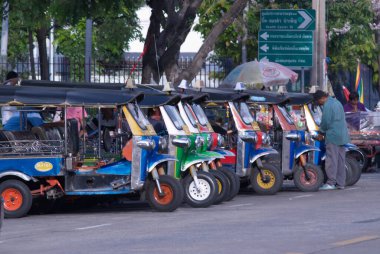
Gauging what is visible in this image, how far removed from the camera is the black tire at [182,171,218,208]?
1602 cm

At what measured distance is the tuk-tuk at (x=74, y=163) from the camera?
15.2 metres

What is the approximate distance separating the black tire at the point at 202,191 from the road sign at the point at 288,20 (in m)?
9.53

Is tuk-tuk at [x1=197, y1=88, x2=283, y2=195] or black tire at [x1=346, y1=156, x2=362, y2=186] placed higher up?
tuk-tuk at [x1=197, y1=88, x2=283, y2=195]

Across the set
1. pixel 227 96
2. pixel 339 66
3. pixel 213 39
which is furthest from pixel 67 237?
pixel 339 66

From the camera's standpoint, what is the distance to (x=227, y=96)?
18219 millimetres

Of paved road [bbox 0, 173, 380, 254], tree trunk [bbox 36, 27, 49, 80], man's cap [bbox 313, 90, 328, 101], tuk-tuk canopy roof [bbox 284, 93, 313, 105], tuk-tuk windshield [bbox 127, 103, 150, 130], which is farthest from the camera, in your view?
tree trunk [bbox 36, 27, 49, 80]

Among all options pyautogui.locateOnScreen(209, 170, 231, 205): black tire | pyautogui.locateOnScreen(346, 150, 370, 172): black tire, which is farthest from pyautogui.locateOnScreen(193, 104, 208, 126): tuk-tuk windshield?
pyautogui.locateOnScreen(346, 150, 370, 172): black tire

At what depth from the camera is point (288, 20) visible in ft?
82.4

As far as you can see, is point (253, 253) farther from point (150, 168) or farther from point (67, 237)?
point (150, 168)

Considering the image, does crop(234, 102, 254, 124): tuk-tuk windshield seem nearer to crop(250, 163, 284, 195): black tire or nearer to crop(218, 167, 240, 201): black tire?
crop(250, 163, 284, 195): black tire

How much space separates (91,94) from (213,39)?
330 inches

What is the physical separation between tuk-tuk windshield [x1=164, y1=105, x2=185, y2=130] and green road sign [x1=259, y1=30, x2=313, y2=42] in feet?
29.5

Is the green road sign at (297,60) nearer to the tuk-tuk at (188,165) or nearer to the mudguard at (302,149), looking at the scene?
the mudguard at (302,149)

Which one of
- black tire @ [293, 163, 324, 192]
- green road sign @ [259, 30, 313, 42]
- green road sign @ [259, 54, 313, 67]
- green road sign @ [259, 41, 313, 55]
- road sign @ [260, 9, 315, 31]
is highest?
road sign @ [260, 9, 315, 31]
